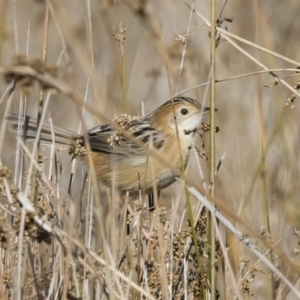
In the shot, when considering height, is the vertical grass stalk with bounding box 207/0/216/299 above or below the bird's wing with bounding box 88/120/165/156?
below

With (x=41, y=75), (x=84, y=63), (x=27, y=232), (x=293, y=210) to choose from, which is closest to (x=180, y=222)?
Result: (x=293, y=210)

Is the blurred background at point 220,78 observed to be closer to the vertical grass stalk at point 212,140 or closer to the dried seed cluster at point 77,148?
the vertical grass stalk at point 212,140

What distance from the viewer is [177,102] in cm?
603

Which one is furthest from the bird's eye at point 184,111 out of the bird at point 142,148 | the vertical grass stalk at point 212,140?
the vertical grass stalk at point 212,140

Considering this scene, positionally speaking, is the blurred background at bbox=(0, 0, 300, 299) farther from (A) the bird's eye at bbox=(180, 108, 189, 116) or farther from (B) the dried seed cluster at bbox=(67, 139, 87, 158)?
(B) the dried seed cluster at bbox=(67, 139, 87, 158)

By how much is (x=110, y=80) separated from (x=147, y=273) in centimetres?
343

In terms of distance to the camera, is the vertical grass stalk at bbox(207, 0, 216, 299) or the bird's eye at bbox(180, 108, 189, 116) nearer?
the vertical grass stalk at bbox(207, 0, 216, 299)

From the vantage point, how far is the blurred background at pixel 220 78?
531 centimetres

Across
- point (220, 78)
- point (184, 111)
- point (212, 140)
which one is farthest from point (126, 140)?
point (212, 140)

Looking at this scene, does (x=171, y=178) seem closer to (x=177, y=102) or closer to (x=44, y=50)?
(x=177, y=102)

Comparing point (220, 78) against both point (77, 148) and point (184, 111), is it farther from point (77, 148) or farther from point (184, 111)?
point (77, 148)

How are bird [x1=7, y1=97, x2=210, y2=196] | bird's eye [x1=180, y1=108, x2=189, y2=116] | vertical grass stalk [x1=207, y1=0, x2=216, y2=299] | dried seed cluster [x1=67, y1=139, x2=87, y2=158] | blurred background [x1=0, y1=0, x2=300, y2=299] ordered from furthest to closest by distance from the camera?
bird's eye [x1=180, y1=108, x2=189, y2=116]
bird [x1=7, y1=97, x2=210, y2=196]
blurred background [x1=0, y1=0, x2=300, y2=299]
dried seed cluster [x1=67, y1=139, x2=87, y2=158]
vertical grass stalk [x1=207, y1=0, x2=216, y2=299]

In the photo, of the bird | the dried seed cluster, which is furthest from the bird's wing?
the dried seed cluster

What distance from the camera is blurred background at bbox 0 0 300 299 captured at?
5312mm
